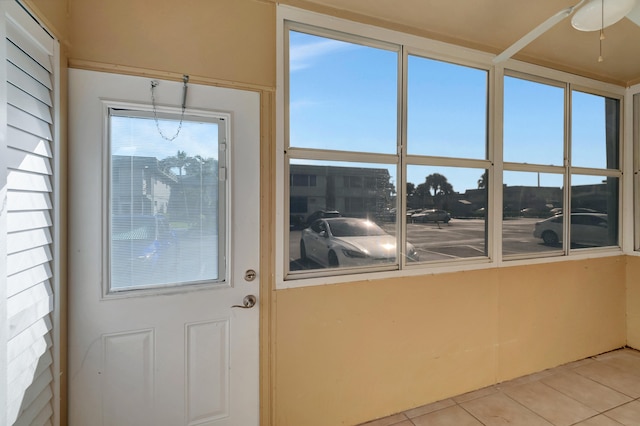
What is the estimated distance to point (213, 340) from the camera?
5.19ft

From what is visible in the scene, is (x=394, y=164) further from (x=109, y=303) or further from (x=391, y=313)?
(x=109, y=303)

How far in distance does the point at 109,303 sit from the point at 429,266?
1.89 m

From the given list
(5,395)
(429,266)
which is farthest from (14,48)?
(429,266)

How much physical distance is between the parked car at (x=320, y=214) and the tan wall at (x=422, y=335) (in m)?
0.41

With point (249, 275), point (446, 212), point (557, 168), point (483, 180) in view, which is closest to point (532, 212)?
point (557, 168)

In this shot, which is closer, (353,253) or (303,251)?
(303,251)

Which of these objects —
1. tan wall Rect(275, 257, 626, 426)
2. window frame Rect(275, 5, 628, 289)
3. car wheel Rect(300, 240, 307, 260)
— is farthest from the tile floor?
car wheel Rect(300, 240, 307, 260)

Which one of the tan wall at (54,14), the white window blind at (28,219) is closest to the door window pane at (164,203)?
the white window blind at (28,219)

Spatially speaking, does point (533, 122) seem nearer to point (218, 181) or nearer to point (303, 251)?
point (303, 251)

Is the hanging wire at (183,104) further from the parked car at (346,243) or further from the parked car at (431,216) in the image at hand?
the parked car at (431,216)

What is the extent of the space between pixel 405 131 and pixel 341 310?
4.08ft

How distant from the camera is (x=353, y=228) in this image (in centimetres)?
189

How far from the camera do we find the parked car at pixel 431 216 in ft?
6.76

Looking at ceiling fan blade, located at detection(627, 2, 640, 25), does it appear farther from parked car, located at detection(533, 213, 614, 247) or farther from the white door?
the white door
